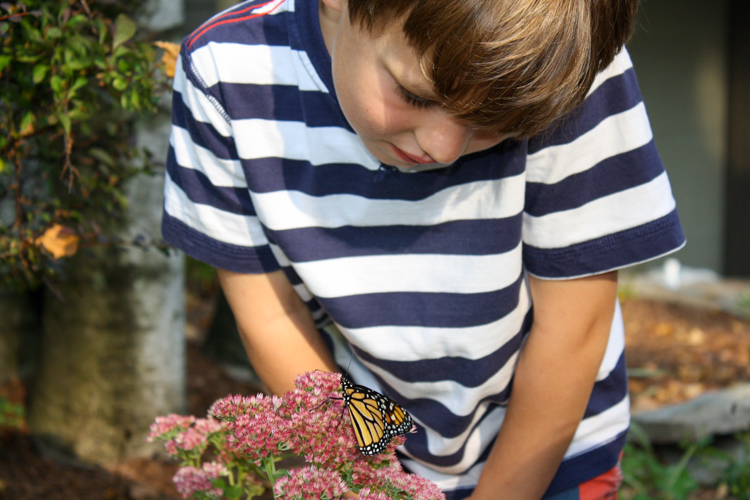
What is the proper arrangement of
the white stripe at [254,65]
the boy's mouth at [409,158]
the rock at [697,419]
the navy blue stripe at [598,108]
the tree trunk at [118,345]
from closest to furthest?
1. the boy's mouth at [409,158]
2. the navy blue stripe at [598,108]
3. the white stripe at [254,65]
4. the tree trunk at [118,345]
5. the rock at [697,419]

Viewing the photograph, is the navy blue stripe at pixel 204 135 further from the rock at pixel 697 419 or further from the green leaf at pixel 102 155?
the rock at pixel 697 419

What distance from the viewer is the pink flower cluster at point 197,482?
1085 mm

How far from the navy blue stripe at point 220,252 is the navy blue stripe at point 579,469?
0.82m

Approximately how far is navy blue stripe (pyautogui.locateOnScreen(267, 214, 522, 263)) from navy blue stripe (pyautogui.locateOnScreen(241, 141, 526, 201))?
0.25 feet

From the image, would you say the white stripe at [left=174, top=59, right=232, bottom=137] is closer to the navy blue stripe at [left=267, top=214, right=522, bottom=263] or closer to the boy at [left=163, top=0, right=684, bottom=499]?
the boy at [left=163, top=0, right=684, bottom=499]

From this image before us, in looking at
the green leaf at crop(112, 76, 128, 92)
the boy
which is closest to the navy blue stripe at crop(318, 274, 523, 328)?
the boy

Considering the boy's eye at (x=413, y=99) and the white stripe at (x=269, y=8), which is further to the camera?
the white stripe at (x=269, y=8)

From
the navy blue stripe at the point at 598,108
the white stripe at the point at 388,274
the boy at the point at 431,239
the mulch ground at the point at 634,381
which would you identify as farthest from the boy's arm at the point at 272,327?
the mulch ground at the point at 634,381

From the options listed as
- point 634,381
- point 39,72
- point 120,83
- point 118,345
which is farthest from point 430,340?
point 634,381

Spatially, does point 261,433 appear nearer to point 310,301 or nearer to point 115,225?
point 310,301

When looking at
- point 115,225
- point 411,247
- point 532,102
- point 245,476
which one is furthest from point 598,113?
point 115,225

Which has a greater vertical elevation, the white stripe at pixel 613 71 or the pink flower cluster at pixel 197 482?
the white stripe at pixel 613 71

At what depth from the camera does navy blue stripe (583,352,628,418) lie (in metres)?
1.50

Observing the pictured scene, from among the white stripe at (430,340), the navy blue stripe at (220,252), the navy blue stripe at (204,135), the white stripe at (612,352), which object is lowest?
the white stripe at (612,352)
